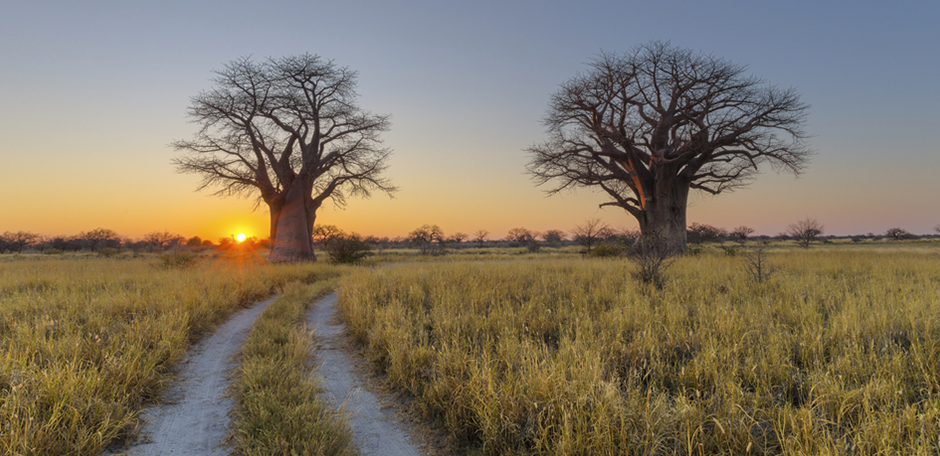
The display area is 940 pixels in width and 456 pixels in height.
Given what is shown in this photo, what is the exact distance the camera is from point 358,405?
4137mm

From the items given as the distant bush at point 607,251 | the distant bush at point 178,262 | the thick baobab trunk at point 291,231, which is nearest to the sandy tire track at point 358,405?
the distant bush at point 178,262

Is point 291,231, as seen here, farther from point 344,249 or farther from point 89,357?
point 89,357

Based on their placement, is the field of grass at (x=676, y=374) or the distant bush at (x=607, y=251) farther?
the distant bush at (x=607, y=251)

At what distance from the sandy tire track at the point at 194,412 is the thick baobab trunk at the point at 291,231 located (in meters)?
15.7

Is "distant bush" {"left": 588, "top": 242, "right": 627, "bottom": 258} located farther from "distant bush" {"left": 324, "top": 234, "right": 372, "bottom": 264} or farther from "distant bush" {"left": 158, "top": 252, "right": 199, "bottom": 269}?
"distant bush" {"left": 158, "top": 252, "right": 199, "bottom": 269}

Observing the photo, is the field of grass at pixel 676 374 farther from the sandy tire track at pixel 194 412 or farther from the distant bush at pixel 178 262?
the distant bush at pixel 178 262

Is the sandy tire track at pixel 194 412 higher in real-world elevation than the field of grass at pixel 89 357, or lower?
lower

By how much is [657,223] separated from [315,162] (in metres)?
17.9

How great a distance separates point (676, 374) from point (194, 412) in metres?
4.81

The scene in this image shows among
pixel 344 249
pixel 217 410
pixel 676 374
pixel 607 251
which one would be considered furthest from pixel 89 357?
pixel 607 251

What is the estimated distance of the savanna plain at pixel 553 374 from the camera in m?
2.85

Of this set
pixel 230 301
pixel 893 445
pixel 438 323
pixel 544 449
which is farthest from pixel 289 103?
pixel 893 445

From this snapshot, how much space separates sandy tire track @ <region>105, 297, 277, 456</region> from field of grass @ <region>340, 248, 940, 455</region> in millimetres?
1720

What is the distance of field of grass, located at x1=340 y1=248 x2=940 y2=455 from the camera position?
277cm
